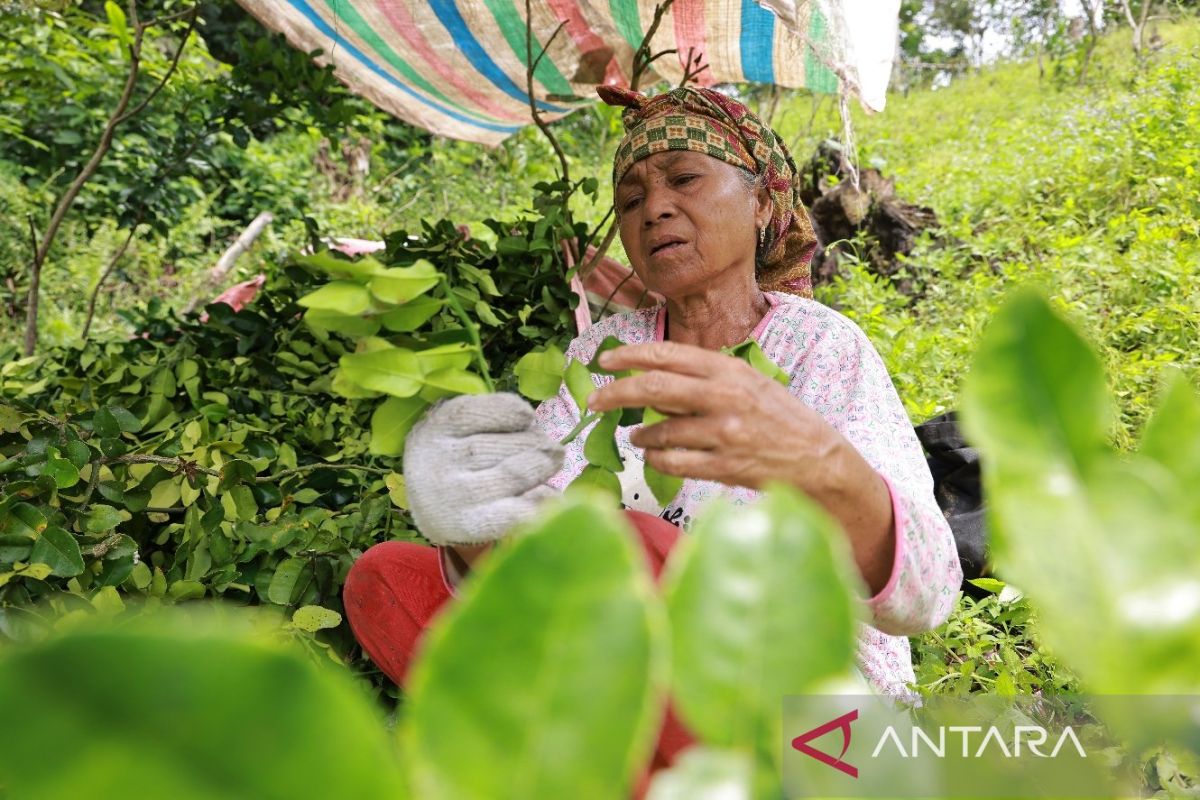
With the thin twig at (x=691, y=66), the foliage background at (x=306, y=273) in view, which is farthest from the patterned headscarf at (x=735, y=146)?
the foliage background at (x=306, y=273)

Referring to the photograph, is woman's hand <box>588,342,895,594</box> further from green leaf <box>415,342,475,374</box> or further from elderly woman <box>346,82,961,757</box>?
green leaf <box>415,342,475,374</box>

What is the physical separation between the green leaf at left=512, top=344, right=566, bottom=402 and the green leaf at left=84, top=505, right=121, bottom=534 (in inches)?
31.5

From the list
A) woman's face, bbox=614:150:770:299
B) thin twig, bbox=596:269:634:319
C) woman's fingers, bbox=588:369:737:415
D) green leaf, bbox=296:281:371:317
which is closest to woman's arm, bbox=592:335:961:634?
woman's fingers, bbox=588:369:737:415

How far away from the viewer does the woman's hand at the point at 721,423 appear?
25.7 inches

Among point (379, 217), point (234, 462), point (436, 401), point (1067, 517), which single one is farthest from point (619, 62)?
point (379, 217)

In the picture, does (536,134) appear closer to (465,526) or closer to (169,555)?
(169,555)

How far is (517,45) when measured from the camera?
215 cm

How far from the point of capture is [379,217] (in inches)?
189

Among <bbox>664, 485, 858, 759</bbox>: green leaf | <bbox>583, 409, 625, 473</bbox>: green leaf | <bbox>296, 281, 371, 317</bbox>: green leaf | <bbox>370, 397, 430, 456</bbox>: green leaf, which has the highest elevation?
<bbox>296, 281, 371, 317</bbox>: green leaf

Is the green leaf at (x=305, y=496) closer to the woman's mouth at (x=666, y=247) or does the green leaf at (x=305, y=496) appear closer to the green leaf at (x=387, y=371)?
the woman's mouth at (x=666, y=247)

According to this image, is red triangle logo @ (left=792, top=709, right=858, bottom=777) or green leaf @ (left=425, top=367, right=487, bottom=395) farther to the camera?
green leaf @ (left=425, top=367, right=487, bottom=395)

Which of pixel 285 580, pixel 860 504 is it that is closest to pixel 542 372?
pixel 860 504

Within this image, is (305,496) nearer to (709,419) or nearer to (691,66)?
(709,419)

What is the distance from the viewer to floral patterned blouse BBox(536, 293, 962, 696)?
854mm
